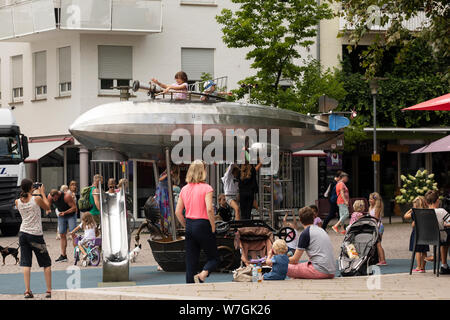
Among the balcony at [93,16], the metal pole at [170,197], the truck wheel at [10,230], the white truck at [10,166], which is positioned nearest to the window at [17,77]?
the balcony at [93,16]

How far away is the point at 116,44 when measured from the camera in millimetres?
35469

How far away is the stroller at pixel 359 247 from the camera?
1503cm

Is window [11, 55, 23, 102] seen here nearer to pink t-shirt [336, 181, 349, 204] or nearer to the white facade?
the white facade

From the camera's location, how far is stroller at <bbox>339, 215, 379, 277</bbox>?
49.3 ft

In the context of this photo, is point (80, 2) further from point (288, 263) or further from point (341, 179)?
point (288, 263)

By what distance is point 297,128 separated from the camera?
17.8 meters

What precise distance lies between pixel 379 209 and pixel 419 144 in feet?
65.9

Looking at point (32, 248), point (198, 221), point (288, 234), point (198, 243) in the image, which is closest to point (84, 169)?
point (288, 234)

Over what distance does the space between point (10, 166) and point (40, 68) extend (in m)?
8.17

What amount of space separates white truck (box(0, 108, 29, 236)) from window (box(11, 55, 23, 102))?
832 cm

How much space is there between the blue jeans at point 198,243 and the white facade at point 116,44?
72.9ft

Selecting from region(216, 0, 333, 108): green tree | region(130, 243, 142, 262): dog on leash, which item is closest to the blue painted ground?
region(130, 243, 142, 262): dog on leash

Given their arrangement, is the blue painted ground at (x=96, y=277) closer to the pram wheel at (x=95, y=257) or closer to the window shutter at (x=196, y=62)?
the pram wheel at (x=95, y=257)
